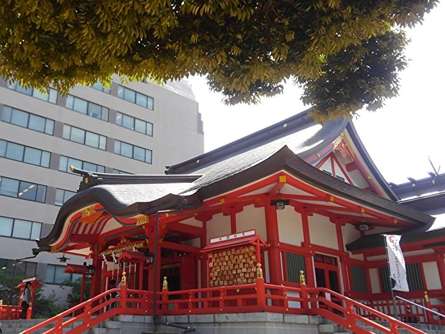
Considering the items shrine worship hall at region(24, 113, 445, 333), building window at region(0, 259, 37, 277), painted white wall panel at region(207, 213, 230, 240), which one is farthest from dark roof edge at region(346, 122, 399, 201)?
building window at region(0, 259, 37, 277)

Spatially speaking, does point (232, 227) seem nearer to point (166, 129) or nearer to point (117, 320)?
point (117, 320)

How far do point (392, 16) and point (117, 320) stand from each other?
9314 mm

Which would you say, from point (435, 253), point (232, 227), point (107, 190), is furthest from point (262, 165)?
point (435, 253)

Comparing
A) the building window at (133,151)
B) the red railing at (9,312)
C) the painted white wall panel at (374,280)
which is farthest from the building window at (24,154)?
the painted white wall panel at (374,280)

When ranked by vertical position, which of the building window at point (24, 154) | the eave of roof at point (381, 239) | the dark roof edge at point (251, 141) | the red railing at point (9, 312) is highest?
the building window at point (24, 154)

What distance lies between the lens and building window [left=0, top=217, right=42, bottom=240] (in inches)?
1198

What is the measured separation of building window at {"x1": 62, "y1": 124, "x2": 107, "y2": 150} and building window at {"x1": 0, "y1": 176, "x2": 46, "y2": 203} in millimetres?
4705

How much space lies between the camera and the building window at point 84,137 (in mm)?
35625

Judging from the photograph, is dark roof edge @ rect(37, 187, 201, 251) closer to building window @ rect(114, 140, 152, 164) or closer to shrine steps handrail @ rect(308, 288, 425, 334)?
shrine steps handrail @ rect(308, 288, 425, 334)

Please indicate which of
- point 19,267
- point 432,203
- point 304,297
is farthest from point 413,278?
point 19,267

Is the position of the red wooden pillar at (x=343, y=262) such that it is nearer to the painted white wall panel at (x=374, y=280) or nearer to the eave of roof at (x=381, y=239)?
the eave of roof at (x=381, y=239)

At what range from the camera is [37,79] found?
5.90m

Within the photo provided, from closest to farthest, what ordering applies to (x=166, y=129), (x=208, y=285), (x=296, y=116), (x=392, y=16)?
(x=392, y=16), (x=208, y=285), (x=296, y=116), (x=166, y=129)

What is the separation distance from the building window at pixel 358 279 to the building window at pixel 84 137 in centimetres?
2566
